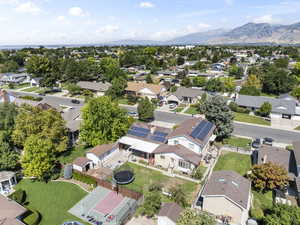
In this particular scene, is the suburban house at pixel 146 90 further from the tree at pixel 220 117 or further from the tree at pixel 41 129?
the tree at pixel 41 129

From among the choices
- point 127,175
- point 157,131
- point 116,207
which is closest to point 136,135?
point 157,131

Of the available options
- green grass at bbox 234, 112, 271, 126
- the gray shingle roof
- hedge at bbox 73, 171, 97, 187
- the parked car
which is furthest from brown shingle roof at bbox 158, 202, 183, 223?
the gray shingle roof

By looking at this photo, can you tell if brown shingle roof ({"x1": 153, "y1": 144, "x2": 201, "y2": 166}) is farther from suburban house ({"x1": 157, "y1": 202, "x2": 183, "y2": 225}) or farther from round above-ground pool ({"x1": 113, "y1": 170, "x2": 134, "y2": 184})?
suburban house ({"x1": 157, "y1": 202, "x2": 183, "y2": 225})

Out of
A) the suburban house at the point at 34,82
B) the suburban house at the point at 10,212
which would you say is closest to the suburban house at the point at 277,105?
the suburban house at the point at 10,212

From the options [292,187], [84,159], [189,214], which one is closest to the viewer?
[189,214]

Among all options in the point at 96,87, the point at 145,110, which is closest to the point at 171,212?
the point at 145,110

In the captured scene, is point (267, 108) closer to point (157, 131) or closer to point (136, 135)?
point (157, 131)

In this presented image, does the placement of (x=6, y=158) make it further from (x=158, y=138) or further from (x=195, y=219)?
(x=195, y=219)
